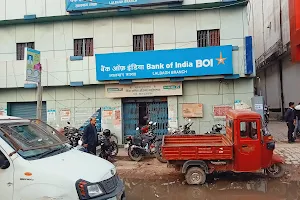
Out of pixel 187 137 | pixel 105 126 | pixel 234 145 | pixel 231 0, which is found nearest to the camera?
pixel 234 145

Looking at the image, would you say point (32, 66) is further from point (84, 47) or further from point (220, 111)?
point (220, 111)

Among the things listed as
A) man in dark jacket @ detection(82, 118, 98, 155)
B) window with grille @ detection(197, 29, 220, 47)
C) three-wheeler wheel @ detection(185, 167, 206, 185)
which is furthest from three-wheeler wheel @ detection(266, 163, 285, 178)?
window with grille @ detection(197, 29, 220, 47)

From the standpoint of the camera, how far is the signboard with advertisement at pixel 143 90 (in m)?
13.0

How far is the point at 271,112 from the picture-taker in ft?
87.3

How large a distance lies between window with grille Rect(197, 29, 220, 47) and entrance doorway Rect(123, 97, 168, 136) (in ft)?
9.61

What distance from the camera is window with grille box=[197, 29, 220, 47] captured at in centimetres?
1298

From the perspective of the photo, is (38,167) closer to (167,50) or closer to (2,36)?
(167,50)

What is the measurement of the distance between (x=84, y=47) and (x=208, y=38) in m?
5.61

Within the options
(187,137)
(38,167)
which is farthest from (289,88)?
(38,167)

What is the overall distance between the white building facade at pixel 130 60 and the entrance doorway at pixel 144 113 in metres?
0.04

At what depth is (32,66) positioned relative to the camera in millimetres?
9469

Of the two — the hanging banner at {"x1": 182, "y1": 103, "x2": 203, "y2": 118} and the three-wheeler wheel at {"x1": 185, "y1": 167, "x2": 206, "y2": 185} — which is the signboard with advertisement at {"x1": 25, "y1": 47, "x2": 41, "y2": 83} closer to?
the three-wheeler wheel at {"x1": 185, "y1": 167, "x2": 206, "y2": 185}

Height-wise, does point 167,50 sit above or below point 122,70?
above

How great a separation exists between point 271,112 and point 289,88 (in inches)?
214
